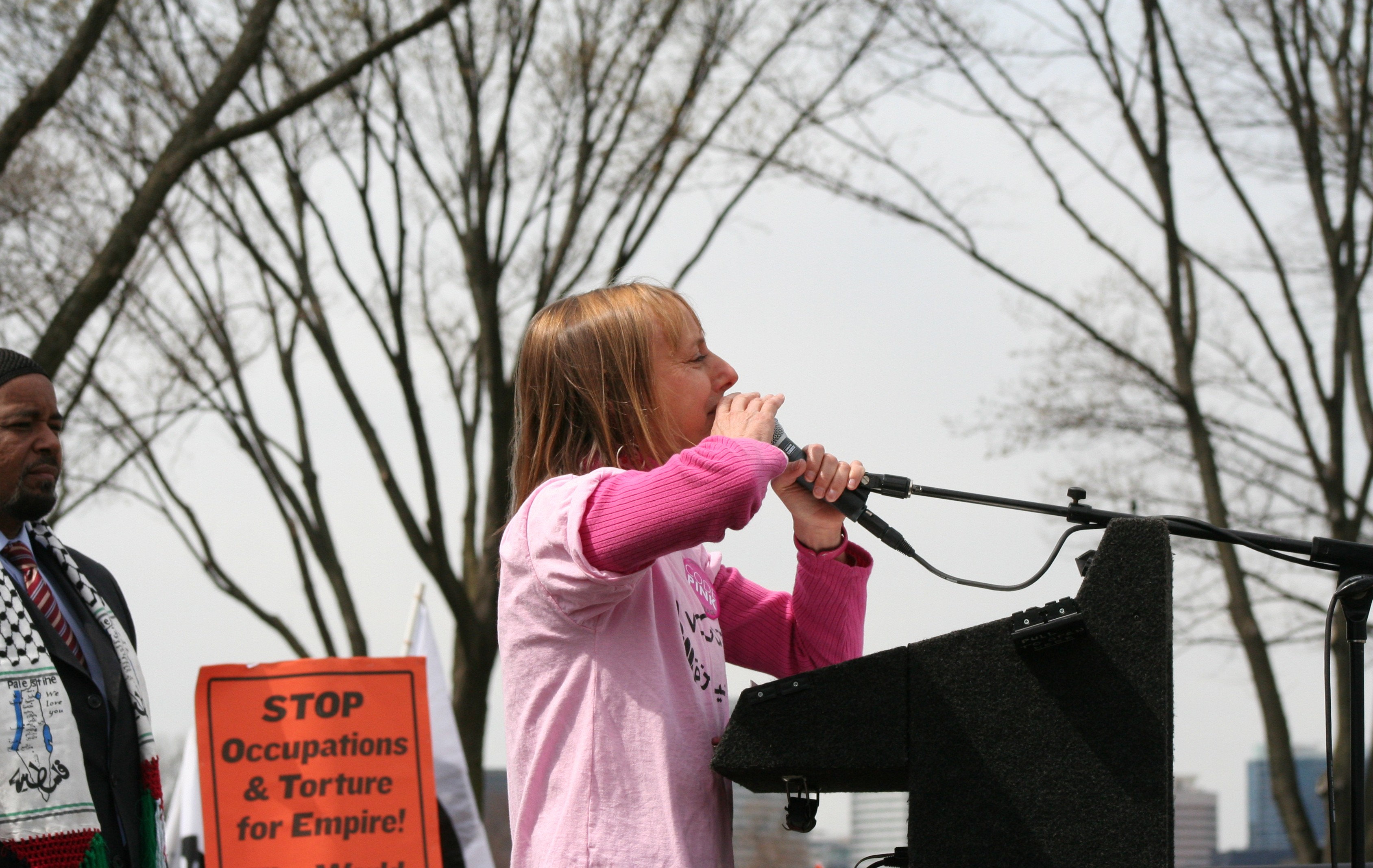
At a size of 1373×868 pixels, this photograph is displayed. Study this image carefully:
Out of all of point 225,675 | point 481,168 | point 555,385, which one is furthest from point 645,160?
point 555,385

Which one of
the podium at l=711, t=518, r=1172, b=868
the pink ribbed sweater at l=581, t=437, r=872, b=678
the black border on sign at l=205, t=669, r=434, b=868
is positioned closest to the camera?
the podium at l=711, t=518, r=1172, b=868

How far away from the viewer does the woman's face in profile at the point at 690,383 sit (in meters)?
2.07

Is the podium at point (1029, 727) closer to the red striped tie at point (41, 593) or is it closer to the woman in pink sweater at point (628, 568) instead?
the woman in pink sweater at point (628, 568)

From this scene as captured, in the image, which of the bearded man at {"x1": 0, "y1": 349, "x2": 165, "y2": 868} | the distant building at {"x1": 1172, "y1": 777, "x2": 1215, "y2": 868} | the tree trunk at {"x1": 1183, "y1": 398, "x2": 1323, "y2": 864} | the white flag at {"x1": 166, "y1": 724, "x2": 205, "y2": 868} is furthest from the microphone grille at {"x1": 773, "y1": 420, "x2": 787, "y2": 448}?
the tree trunk at {"x1": 1183, "y1": 398, "x2": 1323, "y2": 864}

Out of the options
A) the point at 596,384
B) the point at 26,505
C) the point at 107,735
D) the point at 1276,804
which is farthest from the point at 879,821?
the point at 1276,804

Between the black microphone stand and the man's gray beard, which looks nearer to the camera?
the black microphone stand

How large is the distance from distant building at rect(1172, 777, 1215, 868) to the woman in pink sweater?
3.72m

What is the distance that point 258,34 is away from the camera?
5465 mm

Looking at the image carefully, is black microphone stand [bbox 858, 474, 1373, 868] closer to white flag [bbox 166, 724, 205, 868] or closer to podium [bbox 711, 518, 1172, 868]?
podium [bbox 711, 518, 1172, 868]

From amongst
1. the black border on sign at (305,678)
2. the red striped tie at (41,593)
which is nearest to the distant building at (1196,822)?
the black border on sign at (305,678)

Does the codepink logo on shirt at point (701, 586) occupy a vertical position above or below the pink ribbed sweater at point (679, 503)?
below

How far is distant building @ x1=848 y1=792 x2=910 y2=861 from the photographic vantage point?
1902 millimetres

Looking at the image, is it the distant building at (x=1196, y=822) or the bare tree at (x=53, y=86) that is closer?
the bare tree at (x=53, y=86)

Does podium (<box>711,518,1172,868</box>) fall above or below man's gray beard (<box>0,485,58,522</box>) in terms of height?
below
